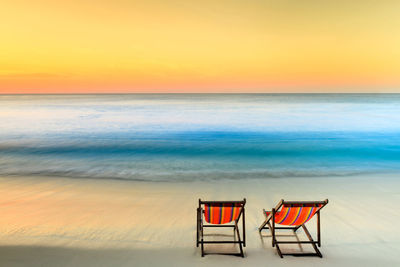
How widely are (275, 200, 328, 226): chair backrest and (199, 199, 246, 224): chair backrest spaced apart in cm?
→ 52

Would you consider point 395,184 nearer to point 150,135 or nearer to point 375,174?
point 375,174

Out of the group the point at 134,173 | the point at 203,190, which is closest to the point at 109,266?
the point at 203,190

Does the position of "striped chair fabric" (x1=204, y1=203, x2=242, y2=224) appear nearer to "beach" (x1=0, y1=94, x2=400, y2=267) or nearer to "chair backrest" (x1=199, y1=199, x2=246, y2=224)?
"chair backrest" (x1=199, y1=199, x2=246, y2=224)

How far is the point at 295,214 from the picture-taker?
3379mm

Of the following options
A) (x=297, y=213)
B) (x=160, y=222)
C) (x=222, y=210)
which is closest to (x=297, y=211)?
(x=297, y=213)

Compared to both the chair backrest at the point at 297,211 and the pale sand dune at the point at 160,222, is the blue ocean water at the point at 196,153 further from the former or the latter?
the chair backrest at the point at 297,211

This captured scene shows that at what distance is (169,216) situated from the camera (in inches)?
193

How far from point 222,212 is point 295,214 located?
3.04 feet

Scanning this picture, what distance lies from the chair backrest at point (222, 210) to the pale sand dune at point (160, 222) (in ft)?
1.62

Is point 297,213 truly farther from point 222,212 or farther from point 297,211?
point 222,212

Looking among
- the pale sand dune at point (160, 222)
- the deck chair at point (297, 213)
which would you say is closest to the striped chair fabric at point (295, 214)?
the deck chair at point (297, 213)

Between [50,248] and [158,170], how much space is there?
5.77 m

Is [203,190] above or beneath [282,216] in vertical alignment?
beneath

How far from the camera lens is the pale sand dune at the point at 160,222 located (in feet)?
11.4
